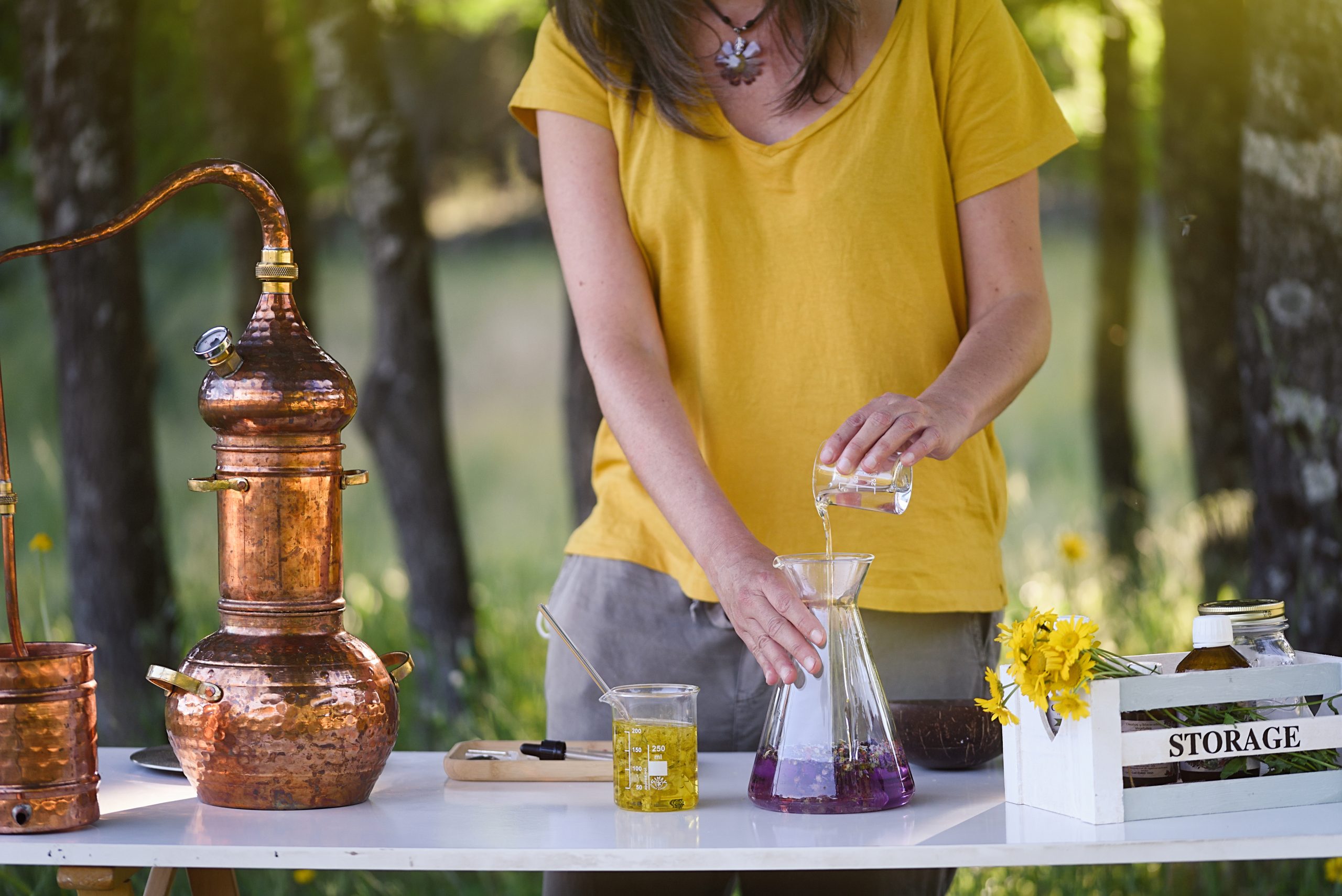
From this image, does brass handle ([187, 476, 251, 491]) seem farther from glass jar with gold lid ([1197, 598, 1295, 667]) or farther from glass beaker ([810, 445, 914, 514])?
glass jar with gold lid ([1197, 598, 1295, 667])

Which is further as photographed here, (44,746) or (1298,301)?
(1298,301)

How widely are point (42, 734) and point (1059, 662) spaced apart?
940 millimetres

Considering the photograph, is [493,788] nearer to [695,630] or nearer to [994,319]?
[695,630]

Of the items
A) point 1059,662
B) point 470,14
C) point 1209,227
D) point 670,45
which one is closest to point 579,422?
point 1209,227

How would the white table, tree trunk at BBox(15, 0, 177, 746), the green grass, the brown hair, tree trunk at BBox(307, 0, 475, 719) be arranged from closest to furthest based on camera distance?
the white table
the brown hair
the green grass
tree trunk at BBox(15, 0, 177, 746)
tree trunk at BBox(307, 0, 475, 719)

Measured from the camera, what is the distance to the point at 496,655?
425 cm

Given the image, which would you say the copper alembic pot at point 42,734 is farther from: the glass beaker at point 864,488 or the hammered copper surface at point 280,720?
the glass beaker at point 864,488

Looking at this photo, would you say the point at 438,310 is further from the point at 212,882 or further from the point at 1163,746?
the point at 1163,746

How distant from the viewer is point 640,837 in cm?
129

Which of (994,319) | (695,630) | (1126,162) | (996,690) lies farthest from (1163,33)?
(996,690)

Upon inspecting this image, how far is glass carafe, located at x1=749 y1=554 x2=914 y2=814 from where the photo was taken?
1.38 metres

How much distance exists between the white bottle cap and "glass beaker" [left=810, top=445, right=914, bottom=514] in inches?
12.3

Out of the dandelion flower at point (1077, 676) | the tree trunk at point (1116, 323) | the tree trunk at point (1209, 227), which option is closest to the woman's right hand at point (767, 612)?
the dandelion flower at point (1077, 676)

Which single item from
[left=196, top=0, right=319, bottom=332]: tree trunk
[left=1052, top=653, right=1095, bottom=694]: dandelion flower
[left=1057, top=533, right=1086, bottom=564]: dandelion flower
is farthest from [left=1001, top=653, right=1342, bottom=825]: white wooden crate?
[left=196, top=0, right=319, bottom=332]: tree trunk
